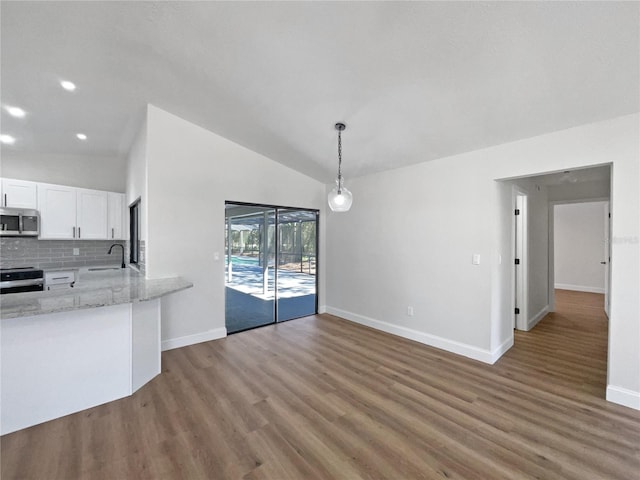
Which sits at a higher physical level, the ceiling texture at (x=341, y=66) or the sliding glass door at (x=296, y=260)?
the ceiling texture at (x=341, y=66)

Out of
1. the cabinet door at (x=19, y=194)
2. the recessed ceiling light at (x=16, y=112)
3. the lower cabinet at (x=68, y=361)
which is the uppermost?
the recessed ceiling light at (x=16, y=112)

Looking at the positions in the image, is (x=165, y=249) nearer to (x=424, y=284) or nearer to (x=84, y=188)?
(x=84, y=188)

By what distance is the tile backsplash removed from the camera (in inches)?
166

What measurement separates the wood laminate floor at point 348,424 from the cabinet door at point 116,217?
2743 mm

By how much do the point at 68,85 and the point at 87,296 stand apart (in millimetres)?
2201

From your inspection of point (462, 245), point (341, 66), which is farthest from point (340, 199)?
point (462, 245)

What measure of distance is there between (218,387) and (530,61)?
148 inches

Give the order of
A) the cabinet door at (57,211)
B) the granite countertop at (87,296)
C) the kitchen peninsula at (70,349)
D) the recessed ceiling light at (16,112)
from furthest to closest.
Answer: the cabinet door at (57,211)
the recessed ceiling light at (16,112)
the kitchen peninsula at (70,349)
the granite countertop at (87,296)

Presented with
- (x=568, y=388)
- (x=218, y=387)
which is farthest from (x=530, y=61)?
(x=218, y=387)

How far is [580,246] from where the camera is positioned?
7.42 m

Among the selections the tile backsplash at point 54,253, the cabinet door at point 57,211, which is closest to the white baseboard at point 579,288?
the tile backsplash at point 54,253

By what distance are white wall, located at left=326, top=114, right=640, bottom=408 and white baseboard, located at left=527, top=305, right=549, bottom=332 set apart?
109 cm

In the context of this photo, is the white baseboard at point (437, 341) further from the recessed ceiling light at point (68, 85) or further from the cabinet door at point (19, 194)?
the cabinet door at point (19, 194)

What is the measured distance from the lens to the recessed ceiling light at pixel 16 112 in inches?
126
